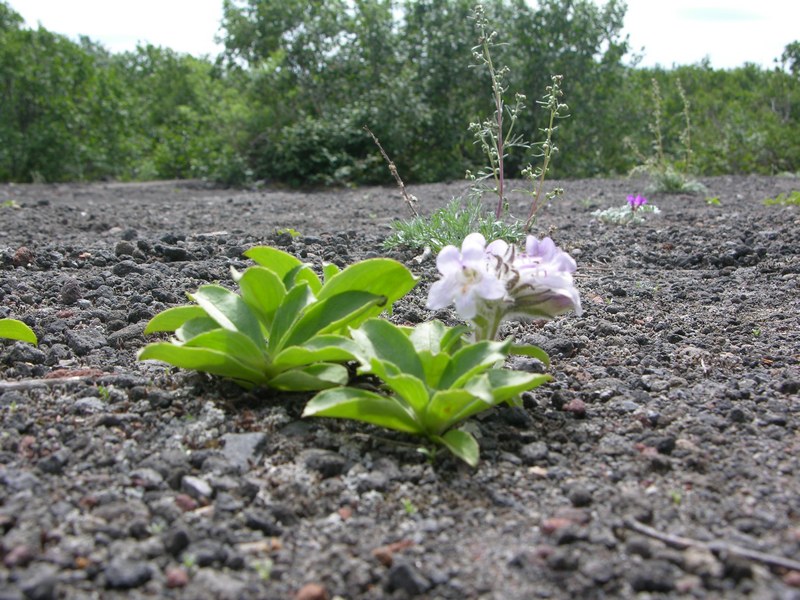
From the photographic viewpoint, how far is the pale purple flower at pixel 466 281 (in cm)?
190

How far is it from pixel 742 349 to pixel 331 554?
171cm

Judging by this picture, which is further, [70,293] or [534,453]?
[70,293]

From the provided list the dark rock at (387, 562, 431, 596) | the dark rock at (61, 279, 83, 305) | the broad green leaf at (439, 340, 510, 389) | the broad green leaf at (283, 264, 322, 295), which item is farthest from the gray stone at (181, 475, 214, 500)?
the dark rock at (61, 279, 83, 305)

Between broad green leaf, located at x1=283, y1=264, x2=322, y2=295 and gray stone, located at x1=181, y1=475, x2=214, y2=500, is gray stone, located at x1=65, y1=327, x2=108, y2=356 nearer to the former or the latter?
broad green leaf, located at x1=283, y1=264, x2=322, y2=295

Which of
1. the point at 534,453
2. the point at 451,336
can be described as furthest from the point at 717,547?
the point at 451,336

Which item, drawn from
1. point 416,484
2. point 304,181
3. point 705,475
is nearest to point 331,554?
point 416,484

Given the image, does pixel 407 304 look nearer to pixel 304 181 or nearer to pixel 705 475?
pixel 705 475

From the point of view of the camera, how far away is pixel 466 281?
6.35ft

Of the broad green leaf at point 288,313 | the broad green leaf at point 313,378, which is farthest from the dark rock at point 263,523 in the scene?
the broad green leaf at point 288,313

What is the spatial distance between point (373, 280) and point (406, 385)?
48 centimetres

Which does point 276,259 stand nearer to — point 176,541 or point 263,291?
point 263,291

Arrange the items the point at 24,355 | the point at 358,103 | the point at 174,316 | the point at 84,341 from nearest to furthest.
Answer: the point at 174,316 → the point at 24,355 → the point at 84,341 → the point at 358,103

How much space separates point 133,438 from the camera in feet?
6.26

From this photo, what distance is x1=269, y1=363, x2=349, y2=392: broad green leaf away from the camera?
2006 millimetres
